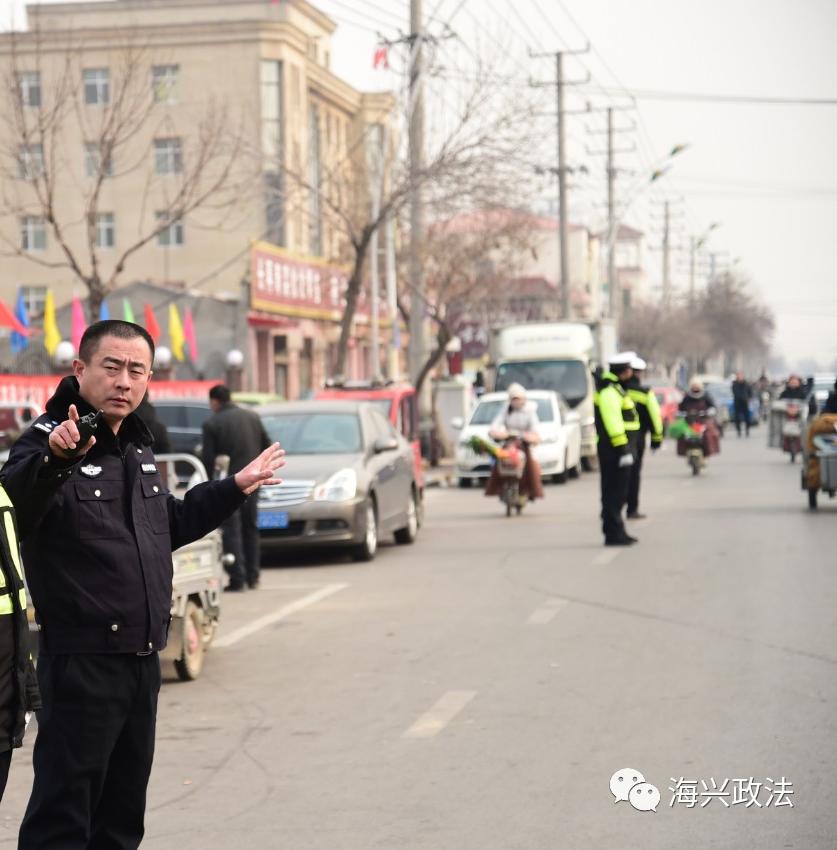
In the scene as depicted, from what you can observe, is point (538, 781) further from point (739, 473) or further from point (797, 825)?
point (739, 473)

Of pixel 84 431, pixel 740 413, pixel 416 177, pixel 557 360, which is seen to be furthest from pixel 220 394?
pixel 740 413

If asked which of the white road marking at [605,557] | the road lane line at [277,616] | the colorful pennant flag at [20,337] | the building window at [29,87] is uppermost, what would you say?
the building window at [29,87]

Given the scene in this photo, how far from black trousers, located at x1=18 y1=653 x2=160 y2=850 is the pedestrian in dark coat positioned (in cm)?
1031

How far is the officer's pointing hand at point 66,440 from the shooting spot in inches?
174

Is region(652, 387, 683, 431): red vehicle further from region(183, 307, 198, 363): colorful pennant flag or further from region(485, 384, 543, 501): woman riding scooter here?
region(485, 384, 543, 501): woman riding scooter

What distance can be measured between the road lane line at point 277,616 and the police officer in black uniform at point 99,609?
6932mm

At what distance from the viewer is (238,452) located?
1535 centimetres

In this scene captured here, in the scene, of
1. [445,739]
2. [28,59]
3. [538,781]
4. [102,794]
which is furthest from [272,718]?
[28,59]

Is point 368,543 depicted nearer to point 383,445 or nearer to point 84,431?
point 383,445

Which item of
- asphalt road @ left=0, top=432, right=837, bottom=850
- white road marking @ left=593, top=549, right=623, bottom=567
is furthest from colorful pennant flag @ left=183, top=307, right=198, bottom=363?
asphalt road @ left=0, top=432, right=837, bottom=850

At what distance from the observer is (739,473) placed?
3238 centimetres

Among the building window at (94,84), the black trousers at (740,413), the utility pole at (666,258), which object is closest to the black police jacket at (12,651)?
the black trousers at (740,413)

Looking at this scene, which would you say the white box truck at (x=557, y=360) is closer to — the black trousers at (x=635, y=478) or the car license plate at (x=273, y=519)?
the black trousers at (x=635, y=478)

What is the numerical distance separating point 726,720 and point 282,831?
2685 millimetres
